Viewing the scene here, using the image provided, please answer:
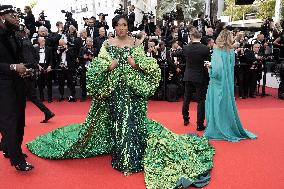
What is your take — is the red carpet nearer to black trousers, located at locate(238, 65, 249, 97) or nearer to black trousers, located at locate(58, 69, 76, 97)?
black trousers, located at locate(58, 69, 76, 97)

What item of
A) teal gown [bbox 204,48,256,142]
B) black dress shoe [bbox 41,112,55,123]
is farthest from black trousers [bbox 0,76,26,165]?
teal gown [bbox 204,48,256,142]

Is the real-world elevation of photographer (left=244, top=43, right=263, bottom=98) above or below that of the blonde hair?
below

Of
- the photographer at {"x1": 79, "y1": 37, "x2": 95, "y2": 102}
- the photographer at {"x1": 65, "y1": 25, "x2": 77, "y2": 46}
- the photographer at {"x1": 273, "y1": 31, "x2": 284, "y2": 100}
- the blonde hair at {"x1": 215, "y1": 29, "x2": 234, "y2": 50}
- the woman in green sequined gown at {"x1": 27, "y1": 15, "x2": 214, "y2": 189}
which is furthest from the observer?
the photographer at {"x1": 65, "y1": 25, "x2": 77, "y2": 46}

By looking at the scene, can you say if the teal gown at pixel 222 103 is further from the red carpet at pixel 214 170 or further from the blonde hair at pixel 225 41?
the red carpet at pixel 214 170

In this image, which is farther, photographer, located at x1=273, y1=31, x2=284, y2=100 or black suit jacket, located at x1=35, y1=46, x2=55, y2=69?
photographer, located at x1=273, y1=31, x2=284, y2=100

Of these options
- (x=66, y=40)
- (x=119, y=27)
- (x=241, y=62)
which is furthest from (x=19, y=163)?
(x=241, y=62)

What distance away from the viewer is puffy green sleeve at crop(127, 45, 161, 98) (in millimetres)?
4375

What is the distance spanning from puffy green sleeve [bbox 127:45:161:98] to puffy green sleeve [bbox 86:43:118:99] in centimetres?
20

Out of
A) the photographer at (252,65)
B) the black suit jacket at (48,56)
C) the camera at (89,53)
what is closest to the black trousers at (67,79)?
the black suit jacket at (48,56)

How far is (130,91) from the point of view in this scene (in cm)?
440

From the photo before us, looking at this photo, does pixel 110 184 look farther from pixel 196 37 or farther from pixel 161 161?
pixel 196 37

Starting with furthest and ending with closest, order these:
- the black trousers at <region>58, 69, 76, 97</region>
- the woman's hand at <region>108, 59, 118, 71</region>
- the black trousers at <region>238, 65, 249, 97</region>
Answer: the black trousers at <region>238, 65, 249, 97</region> → the black trousers at <region>58, 69, 76, 97</region> → the woman's hand at <region>108, 59, 118, 71</region>

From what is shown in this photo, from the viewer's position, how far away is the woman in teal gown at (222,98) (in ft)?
18.4

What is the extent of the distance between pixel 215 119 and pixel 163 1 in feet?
107
